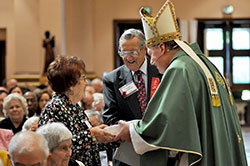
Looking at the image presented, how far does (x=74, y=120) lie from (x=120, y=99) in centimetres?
71

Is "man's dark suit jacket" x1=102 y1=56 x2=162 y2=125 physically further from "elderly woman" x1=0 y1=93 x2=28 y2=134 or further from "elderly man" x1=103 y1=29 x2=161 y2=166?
"elderly woman" x1=0 y1=93 x2=28 y2=134

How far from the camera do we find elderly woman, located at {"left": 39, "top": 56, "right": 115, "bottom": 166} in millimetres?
3070

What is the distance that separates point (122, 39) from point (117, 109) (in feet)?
1.94

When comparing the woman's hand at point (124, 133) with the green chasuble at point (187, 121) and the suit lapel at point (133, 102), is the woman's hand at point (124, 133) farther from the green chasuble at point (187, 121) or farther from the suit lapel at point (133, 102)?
the suit lapel at point (133, 102)

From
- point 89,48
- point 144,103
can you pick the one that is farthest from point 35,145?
point 89,48

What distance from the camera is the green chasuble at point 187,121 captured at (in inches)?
110

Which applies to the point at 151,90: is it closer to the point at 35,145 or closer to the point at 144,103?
the point at 144,103

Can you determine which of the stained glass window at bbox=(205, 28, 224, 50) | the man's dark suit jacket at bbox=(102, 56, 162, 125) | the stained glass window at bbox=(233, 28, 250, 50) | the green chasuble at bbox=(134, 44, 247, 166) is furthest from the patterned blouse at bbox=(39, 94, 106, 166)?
the stained glass window at bbox=(233, 28, 250, 50)

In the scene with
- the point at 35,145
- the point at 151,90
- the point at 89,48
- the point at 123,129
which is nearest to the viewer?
the point at 35,145

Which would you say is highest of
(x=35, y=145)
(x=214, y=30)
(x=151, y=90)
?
(x=214, y=30)

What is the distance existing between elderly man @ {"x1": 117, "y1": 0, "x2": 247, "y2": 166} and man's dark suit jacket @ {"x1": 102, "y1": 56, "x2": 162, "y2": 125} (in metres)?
0.56

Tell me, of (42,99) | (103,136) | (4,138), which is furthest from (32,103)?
(103,136)

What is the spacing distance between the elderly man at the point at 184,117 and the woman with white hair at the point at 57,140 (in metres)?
0.45

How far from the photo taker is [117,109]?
150 inches
